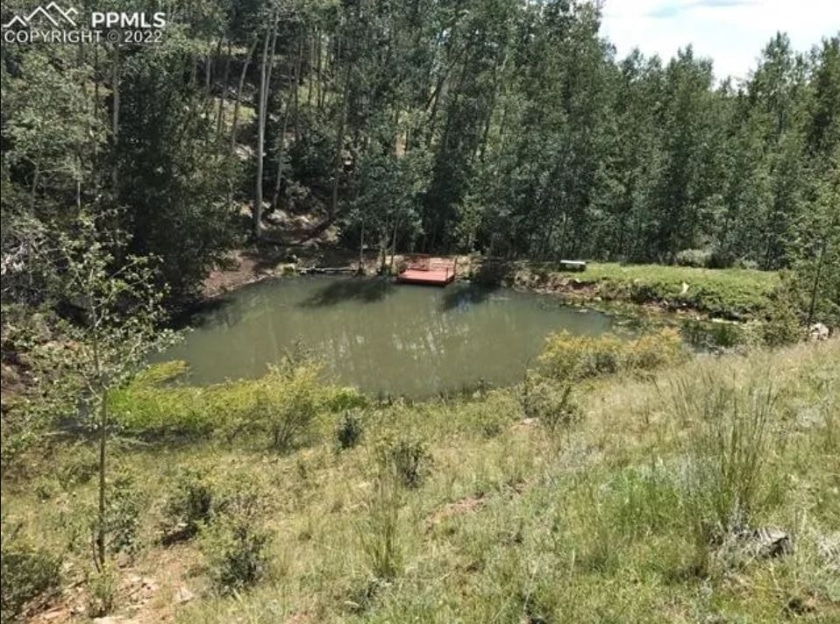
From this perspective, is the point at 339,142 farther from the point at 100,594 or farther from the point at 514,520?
the point at 514,520

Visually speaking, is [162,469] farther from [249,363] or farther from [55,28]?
[55,28]

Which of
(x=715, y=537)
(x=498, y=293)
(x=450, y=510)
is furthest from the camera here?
(x=498, y=293)

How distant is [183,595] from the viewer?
548 cm

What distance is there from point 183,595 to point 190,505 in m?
2.12

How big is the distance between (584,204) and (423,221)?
24.3ft

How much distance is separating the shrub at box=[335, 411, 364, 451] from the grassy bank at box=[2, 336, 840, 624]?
0.40 m

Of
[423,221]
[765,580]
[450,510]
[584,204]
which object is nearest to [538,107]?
[584,204]

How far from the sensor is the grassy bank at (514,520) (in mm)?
3412

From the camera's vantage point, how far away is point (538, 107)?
97.6ft

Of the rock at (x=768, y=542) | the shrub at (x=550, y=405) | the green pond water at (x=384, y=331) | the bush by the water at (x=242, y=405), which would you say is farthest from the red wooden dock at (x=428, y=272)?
the rock at (x=768, y=542)

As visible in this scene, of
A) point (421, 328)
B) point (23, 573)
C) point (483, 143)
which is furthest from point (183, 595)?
point (483, 143)

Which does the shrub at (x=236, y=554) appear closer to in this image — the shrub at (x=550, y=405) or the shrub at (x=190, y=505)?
the shrub at (x=190, y=505)

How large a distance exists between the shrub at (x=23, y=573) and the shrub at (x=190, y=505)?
1785 millimetres

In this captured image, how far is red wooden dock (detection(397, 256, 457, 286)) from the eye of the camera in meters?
27.3
